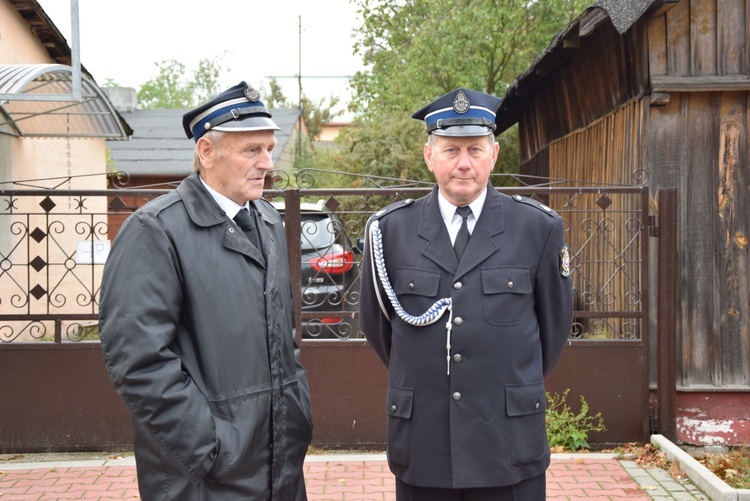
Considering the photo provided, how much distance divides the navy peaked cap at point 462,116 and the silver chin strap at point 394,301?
1.54 ft

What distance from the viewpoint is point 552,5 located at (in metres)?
18.6

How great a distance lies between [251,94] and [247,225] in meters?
0.46

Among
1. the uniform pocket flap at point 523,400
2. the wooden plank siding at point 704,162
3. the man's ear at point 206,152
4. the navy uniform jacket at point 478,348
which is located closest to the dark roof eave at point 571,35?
the wooden plank siding at point 704,162

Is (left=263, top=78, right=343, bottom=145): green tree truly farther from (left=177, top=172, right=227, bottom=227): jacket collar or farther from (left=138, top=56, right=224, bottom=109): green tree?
(left=177, top=172, right=227, bottom=227): jacket collar

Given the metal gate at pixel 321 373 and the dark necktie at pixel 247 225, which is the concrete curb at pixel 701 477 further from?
the dark necktie at pixel 247 225

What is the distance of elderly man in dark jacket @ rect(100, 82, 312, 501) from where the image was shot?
2.60 metres

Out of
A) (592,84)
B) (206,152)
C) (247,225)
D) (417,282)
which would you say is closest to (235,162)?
(206,152)

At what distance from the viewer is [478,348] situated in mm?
3096

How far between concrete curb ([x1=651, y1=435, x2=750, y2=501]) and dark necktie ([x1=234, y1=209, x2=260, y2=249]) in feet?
12.0

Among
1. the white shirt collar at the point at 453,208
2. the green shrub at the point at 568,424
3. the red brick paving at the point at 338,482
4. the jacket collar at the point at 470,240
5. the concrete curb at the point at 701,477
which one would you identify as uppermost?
the white shirt collar at the point at 453,208

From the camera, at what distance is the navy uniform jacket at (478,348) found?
306 centimetres

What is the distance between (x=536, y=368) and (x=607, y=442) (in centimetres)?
376

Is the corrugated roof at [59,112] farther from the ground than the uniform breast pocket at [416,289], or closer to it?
farther from the ground

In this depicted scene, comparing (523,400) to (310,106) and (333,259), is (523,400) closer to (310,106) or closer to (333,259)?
(333,259)
